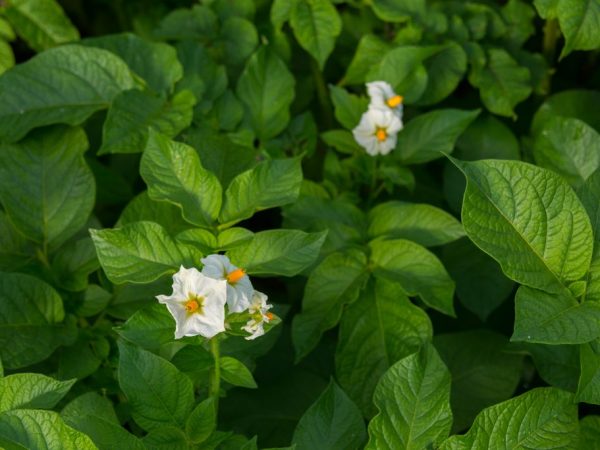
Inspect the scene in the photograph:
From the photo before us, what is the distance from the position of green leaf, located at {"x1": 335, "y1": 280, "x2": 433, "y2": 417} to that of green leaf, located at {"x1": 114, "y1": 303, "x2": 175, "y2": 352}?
380 mm

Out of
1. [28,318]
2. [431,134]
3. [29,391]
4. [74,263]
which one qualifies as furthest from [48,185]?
[431,134]

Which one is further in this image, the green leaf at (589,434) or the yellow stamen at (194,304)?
the green leaf at (589,434)

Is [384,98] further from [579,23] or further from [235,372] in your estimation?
[235,372]

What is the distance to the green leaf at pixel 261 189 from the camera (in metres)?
1.36

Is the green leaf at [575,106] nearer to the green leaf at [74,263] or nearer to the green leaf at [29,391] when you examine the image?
the green leaf at [74,263]

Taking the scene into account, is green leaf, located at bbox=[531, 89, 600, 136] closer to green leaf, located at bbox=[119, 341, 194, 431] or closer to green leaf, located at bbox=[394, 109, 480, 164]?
green leaf, located at bbox=[394, 109, 480, 164]

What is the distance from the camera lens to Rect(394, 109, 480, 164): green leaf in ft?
5.53

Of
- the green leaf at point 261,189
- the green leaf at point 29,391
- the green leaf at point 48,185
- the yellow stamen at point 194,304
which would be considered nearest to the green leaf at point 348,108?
the green leaf at point 261,189

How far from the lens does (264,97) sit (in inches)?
69.2

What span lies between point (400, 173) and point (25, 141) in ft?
2.51

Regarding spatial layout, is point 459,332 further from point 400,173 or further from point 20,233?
point 20,233

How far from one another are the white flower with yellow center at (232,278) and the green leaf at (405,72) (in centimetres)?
72

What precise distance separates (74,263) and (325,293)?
1.55 feet

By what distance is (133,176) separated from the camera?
2.12m
